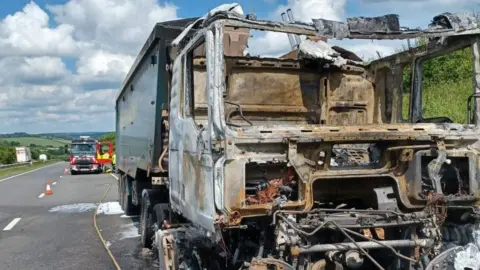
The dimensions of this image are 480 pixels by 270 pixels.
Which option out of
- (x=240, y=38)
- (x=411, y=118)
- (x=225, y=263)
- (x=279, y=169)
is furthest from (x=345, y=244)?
(x=240, y=38)

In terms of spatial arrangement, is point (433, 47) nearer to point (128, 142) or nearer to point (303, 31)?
point (303, 31)

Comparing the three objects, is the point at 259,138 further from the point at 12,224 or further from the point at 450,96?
the point at 450,96

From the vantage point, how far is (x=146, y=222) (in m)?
9.31

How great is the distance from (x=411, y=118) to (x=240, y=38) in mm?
2050

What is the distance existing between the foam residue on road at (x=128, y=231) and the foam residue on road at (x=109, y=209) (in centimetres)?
223

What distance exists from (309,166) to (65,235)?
8.08 metres

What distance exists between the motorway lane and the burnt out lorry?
3.43 metres

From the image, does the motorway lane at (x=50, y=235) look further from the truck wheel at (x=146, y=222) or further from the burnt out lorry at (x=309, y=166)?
the burnt out lorry at (x=309, y=166)

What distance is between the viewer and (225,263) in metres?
5.73

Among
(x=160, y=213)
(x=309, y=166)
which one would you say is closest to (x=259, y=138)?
(x=309, y=166)

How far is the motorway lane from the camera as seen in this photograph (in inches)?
363

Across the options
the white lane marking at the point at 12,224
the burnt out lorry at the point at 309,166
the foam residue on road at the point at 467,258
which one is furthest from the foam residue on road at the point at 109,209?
the foam residue on road at the point at 467,258

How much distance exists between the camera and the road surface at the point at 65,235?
30.1 feet

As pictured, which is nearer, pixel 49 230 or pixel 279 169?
pixel 279 169
